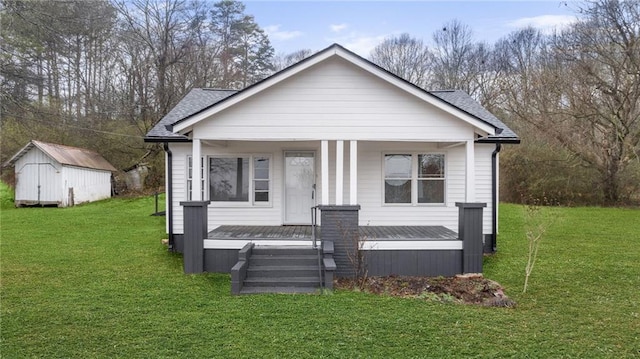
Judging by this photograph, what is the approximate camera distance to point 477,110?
34.2 ft

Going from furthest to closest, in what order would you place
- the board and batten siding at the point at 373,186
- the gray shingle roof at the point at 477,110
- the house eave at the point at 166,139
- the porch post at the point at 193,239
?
the board and batten siding at the point at 373,186, the gray shingle roof at the point at 477,110, the house eave at the point at 166,139, the porch post at the point at 193,239

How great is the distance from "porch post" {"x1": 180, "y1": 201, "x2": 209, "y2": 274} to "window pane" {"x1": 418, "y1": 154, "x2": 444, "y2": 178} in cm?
517

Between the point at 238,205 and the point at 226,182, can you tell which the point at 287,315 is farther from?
the point at 226,182

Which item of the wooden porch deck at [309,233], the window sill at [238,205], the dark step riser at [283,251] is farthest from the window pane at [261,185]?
the dark step riser at [283,251]

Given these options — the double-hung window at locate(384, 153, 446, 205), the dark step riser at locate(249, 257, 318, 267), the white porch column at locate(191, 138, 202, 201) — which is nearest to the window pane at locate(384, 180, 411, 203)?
the double-hung window at locate(384, 153, 446, 205)

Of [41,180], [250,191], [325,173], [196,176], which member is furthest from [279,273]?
[41,180]

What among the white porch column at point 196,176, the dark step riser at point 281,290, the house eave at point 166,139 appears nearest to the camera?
the dark step riser at point 281,290

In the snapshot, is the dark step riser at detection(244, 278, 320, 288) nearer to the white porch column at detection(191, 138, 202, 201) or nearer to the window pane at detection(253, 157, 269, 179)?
the white porch column at detection(191, 138, 202, 201)

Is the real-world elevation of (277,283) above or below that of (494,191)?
below

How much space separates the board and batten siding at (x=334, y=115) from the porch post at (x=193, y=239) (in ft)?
4.84

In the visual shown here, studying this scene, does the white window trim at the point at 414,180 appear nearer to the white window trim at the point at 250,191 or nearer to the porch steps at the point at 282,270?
the white window trim at the point at 250,191

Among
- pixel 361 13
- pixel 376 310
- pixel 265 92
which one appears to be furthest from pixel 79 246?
pixel 361 13

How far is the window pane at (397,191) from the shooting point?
10148mm

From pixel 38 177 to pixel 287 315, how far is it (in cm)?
1891
